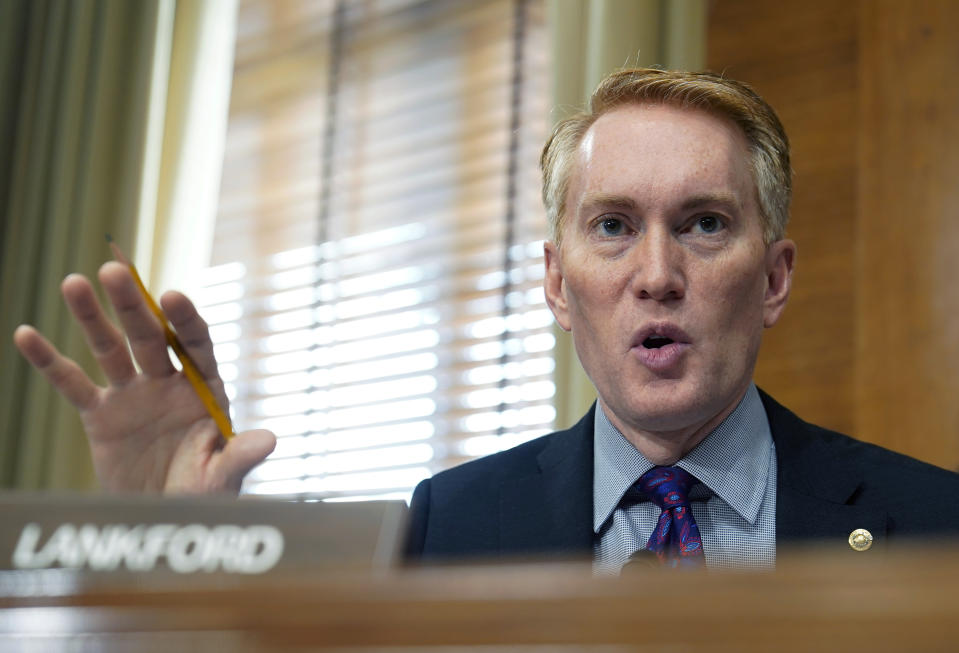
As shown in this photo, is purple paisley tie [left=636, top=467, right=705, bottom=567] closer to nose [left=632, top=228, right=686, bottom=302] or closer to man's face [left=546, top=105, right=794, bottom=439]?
man's face [left=546, top=105, right=794, bottom=439]

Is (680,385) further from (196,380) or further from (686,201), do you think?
(196,380)

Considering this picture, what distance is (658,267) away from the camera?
4.66ft

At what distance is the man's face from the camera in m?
1.41

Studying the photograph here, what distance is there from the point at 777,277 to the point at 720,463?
0.30 meters

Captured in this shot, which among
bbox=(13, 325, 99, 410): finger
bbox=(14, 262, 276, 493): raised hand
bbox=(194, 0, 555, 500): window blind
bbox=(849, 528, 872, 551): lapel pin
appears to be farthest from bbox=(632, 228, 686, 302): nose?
bbox=(194, 0, 555, 500): window blind

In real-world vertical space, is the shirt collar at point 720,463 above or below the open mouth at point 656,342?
below

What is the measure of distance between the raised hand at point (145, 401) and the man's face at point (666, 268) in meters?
0.55

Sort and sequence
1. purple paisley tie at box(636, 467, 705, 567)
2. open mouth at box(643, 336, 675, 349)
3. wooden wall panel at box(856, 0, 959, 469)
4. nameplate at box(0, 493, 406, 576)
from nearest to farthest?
1. nameplate at box(0, 493, 406, 576)
2. purple paisley tie at box(636, 467, 705, 567)
3. open mouth at box(643, 336, 675, 349)
4. wooden wall panel at box(856, 0, 959, 469)

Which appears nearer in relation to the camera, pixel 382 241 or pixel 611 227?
pixel 611 227

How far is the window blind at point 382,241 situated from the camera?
8.99 ft

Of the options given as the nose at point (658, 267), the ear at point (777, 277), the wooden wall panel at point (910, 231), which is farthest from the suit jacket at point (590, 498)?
the wooden wall panel at point (910, 231)

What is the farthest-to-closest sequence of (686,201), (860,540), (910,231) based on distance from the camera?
(910,231), (686,201), (860,540)

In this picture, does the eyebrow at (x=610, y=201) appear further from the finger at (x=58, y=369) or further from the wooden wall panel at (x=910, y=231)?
the wooden wall panel at (x=910, y=231)

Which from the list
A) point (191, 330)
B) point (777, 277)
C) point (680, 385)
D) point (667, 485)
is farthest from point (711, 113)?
point (191, 330)
